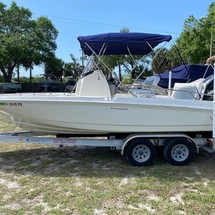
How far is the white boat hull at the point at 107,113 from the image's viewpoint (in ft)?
19.4

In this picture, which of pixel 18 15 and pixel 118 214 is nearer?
pixel 118 214

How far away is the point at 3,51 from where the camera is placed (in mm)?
33312

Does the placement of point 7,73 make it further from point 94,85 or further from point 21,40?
point 94,85

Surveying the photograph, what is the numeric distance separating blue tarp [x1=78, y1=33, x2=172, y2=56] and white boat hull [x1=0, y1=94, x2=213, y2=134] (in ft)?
4.18

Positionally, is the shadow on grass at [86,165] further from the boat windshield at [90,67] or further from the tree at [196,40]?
the tree at [196,40]

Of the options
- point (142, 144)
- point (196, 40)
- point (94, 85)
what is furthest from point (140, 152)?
point (196, 40)

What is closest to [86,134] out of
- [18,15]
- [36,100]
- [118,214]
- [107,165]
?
[107,165]

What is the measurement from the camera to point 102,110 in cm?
596

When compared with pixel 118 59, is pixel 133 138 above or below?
below

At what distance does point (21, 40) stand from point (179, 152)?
3259cm

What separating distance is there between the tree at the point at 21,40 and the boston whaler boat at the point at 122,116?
2958 cm

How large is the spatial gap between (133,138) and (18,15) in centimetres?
3514

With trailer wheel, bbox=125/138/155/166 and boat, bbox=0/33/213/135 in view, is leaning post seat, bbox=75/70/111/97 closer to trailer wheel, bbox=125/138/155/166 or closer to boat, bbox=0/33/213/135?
boat, bbox=0/33/213/135

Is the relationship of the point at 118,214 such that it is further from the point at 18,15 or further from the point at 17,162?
the point at 18,15
